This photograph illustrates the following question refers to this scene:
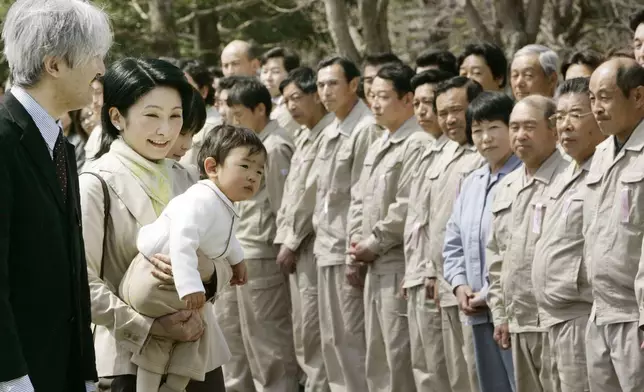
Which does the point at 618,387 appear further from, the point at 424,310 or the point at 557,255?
the point at 424,310

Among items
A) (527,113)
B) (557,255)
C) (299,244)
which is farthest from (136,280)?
(299,244)

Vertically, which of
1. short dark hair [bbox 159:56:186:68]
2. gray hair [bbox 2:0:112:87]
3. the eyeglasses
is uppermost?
gray hair [bbox 2:0:112:87]

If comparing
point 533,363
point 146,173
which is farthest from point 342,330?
point 146,173

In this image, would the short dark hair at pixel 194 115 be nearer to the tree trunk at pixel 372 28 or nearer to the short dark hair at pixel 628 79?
the short dark hair at pixel 628 79

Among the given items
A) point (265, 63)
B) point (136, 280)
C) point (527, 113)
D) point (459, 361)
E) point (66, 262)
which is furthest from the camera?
point (265, 63)

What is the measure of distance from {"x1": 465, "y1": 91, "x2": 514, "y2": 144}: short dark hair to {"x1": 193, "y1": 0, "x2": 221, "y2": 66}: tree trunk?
11251 millimetres

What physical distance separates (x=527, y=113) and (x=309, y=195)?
2.89 m

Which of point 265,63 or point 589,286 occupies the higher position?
point 265,63

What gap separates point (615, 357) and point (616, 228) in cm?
58

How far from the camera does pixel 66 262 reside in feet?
12.8

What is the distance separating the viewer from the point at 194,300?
15.1 ft

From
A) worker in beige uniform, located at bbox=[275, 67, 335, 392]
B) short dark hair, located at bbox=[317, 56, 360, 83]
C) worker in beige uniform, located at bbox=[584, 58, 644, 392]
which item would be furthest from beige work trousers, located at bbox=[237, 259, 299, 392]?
worker in beige uniform, located at bbox=[584, 58, 644, 392]

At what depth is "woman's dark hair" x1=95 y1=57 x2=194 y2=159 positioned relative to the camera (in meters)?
4.95

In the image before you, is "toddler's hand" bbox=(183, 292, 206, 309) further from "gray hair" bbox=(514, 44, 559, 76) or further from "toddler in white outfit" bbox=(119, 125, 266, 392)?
"gray hair" bbox=(514, 44, 559, 76)
